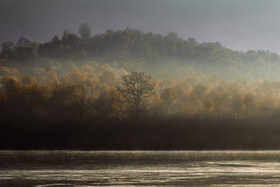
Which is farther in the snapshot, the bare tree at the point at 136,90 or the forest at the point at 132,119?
the bare tree at the point at 136,90

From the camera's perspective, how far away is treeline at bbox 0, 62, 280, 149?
93938mm

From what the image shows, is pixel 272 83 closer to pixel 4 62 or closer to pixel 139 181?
pixel 4 62

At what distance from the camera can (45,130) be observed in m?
101

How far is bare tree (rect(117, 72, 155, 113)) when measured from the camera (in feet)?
315

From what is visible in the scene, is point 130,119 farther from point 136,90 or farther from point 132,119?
point 136,90

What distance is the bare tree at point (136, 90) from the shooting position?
96.0 metres

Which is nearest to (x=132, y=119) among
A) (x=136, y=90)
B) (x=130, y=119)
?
(x=130, y=119)

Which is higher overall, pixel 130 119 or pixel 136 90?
pixel 136 90

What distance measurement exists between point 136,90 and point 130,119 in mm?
7313

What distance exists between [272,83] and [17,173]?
155664mm

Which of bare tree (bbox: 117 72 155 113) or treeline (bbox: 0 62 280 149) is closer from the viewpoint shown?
treeline (bbox: 0 62 280 149)

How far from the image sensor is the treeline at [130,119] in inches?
3698

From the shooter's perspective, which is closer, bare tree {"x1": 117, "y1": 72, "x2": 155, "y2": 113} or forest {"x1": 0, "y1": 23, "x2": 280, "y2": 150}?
forest {"x1": 0, "y1": 23, "x2": 280, "y2": 150}

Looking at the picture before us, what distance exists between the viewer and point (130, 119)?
322 feet
